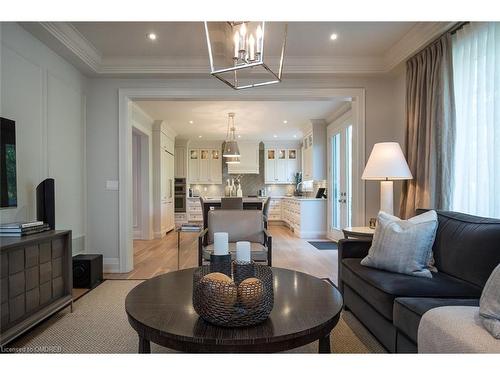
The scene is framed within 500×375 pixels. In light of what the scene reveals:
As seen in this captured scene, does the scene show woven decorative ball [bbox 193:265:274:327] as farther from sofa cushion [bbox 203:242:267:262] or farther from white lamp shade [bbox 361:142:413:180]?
white lamp shade [bbox 361:142:413:180]

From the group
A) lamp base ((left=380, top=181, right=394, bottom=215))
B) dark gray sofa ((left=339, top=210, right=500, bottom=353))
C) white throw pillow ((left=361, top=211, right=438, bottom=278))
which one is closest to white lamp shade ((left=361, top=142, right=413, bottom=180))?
lamp base ((left=380, top=181, right=394, bottom=215))

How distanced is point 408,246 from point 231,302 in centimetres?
148

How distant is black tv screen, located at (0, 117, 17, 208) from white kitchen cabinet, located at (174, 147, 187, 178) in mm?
6534

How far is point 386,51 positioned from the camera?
12.0 ft

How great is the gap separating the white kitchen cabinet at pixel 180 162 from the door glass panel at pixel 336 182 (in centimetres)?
453

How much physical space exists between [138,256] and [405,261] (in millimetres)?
4060

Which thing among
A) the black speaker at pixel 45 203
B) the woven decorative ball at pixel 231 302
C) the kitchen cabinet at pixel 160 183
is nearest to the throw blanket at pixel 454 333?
the woven decorative ball at pixel 231 302

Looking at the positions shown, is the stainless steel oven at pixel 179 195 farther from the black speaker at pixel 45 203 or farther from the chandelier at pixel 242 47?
the black speaker at pixel 45 203

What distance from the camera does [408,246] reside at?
2.17 meters

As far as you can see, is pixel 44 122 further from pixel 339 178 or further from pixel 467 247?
pixel 339 178

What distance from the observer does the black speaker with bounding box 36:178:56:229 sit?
273cm

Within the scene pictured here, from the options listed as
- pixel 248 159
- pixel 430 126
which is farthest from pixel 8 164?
pixel 248 159
